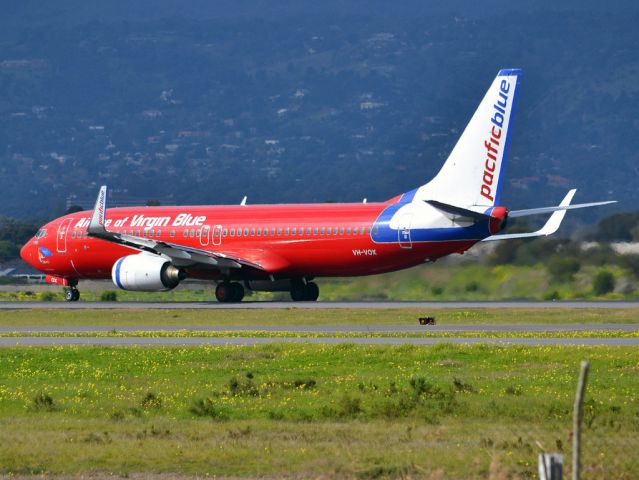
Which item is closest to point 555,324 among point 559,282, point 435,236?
point 435,236

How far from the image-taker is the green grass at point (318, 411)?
1817 centimetres

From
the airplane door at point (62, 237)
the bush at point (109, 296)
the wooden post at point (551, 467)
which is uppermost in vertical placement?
the airplane door at point (62, 237)

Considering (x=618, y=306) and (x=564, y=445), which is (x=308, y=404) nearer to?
(x=564, y=445)

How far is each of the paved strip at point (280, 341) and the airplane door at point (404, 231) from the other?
642 inches

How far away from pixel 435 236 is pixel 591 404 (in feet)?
96.0

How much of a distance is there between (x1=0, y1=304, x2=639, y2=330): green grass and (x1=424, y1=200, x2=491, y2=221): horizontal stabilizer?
406 centimetres

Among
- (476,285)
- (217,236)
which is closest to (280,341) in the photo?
(476,285)

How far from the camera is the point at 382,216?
174 feet

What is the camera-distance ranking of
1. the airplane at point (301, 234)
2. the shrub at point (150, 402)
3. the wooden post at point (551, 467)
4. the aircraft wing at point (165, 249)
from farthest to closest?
the aircraft wing at point (165, 249)
the airplane at point (301, 234)
the shrub at point (150, 402)
the wooden post at point (551, 467)

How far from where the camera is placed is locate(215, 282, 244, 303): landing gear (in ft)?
185

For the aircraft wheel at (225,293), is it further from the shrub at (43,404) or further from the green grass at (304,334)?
the shrub at (43,404)

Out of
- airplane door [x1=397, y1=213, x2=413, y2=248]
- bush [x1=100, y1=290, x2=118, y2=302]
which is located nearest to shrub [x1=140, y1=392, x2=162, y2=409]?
airplane door [x1=397, y1=213, x2=413, y2=248]

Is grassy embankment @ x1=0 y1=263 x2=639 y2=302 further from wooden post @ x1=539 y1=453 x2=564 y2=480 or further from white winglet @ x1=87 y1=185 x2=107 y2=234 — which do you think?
wooden post @ x1=539 y1=453 x2=564 y2=480

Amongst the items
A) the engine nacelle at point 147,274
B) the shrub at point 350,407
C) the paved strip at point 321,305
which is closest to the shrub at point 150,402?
the shrub at point 350,407
